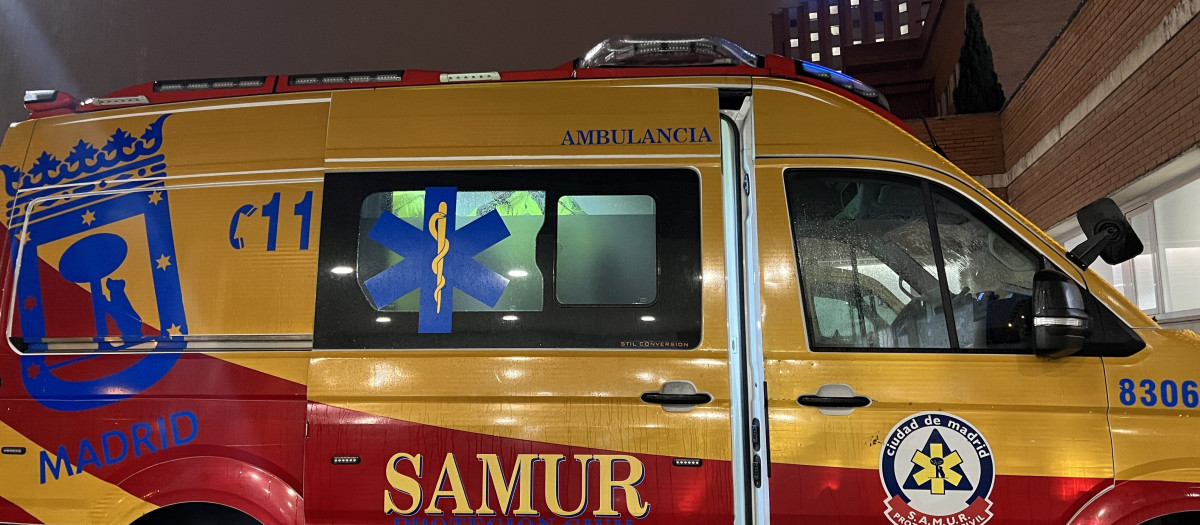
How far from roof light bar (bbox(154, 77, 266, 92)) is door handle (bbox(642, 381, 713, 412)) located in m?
2.30

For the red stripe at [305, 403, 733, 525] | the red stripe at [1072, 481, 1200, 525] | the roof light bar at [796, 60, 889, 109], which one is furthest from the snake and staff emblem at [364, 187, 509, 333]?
the red stripe at [1072, 481, 1200, 525]

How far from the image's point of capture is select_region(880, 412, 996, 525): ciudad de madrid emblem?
3.13 metres

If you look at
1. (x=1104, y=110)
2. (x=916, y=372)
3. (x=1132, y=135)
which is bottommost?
(x=916, y=372)

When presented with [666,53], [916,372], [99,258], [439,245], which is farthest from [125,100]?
[916,372]

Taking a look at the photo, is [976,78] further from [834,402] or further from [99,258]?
[99,258]

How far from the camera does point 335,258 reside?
3.48m

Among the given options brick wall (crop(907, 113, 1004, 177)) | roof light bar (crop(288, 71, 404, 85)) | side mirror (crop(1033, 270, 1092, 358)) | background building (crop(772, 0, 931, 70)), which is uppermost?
background building (crop(772, 0, 931, 70))

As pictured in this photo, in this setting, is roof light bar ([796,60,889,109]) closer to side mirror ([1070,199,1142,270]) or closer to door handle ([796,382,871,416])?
side mirror ([1070,199,1142,270])

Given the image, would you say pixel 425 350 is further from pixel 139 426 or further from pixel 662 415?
pixel 139 426

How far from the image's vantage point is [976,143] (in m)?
13.9

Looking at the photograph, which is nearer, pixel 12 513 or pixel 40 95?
pixel 12 513

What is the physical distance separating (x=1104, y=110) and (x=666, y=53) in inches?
315

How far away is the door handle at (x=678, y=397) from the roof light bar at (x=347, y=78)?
1.83 metres

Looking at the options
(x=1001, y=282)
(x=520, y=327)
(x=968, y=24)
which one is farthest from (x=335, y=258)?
(x=968, y=24)
